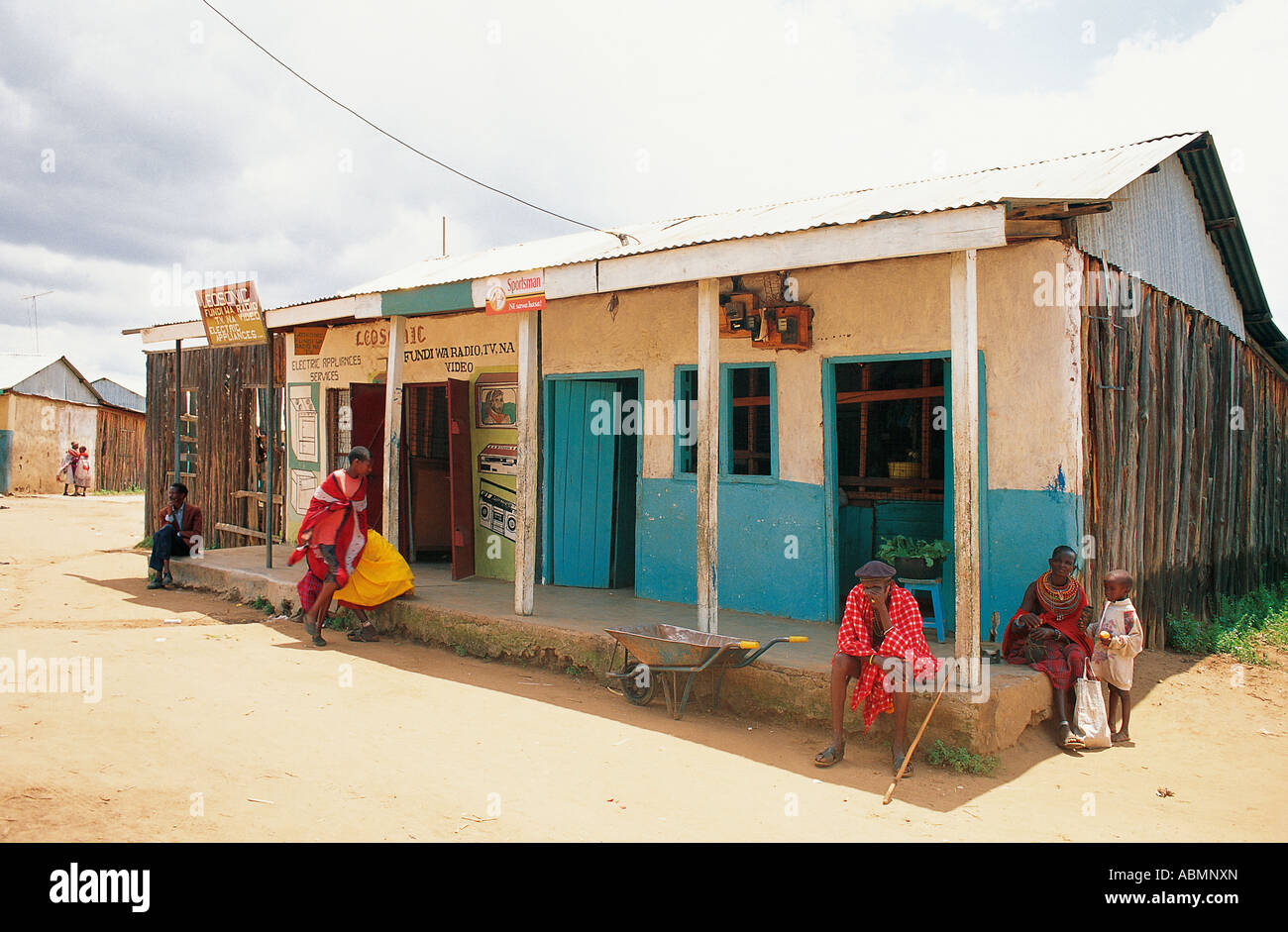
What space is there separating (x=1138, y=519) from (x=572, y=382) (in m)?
5.33

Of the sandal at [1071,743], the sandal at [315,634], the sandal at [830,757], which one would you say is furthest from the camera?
the sandal at [315,634]

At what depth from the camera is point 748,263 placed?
19.8 feet

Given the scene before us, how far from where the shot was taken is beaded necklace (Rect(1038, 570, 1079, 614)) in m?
5.71

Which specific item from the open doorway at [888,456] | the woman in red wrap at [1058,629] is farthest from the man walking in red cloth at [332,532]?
the woman in red wrap at [1058,629]

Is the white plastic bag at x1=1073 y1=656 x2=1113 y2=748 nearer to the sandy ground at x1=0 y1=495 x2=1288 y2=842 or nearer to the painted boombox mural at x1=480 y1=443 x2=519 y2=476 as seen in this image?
the sandy ground at x1=0 y1=495 x2=1288 y2=842

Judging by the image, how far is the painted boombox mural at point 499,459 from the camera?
956 cm

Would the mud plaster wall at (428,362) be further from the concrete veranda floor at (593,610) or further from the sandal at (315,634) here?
the sandal at (315,634)

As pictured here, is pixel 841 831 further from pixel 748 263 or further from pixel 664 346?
pixel 664 346

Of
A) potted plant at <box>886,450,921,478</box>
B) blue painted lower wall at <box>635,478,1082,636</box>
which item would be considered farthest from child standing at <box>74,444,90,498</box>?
potted plant at <box>886,450,921,478</box>

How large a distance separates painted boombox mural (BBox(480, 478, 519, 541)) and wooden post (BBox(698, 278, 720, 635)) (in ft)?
11.4

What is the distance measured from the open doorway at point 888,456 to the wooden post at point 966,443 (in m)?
1.96

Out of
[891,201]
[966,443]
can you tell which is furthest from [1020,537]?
[891,201]

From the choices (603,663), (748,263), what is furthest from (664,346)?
(603,663)

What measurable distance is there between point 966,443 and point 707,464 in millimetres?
1926
